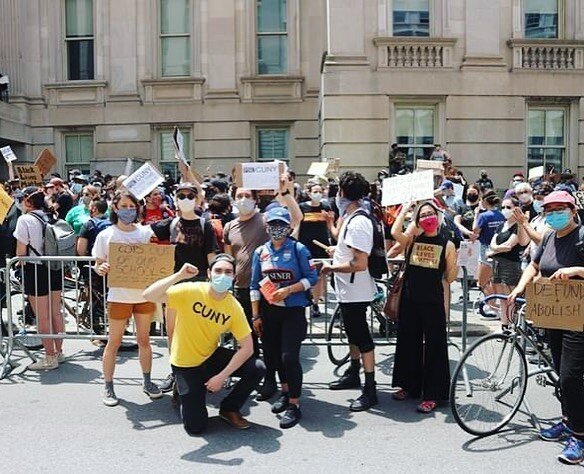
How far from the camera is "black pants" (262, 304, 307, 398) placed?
5832mm

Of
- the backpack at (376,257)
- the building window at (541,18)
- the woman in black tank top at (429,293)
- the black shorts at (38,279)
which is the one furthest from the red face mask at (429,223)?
the building window at (541,18)

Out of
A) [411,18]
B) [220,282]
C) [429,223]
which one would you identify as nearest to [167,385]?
[220,282]

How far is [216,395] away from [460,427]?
2.44 metres

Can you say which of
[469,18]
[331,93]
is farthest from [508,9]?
[331,93]

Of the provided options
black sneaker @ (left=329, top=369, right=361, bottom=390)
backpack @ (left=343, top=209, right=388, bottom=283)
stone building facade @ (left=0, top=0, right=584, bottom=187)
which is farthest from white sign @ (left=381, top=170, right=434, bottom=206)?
stone building facade @ (left=0, top=0, right=584, bottom=187)

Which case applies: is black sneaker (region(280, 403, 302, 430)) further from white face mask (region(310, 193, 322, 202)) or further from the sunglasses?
white face mask (region(310, 193, 322, 202))

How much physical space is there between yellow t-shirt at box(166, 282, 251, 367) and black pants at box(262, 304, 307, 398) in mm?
501

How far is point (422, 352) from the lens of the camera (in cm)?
632

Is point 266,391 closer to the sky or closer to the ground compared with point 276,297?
closer to the ground

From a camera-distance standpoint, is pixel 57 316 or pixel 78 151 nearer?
pixel 57 316

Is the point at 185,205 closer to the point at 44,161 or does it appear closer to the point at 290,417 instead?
the point at 290,417

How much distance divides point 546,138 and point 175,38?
1234 centimetres

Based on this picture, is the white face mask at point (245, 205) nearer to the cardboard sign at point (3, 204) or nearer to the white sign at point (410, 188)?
the white sign at point (410, 188)

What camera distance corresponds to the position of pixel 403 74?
683 inches
